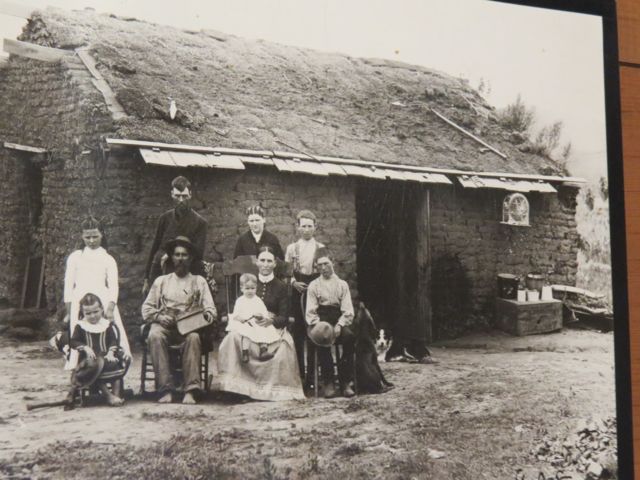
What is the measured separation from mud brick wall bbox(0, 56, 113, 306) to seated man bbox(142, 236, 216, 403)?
0.30m

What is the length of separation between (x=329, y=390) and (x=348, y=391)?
0.07 m

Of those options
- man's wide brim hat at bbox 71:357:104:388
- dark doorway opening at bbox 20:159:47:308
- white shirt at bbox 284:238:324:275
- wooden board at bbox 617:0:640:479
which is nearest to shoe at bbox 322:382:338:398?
white shirt at bbox 284:238:324:275

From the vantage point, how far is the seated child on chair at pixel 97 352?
1793mm

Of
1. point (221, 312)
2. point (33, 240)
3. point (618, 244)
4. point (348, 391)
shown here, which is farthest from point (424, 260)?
point (33, 240)

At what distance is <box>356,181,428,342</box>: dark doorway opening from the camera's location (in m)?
2.21

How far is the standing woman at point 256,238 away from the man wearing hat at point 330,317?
18 cm

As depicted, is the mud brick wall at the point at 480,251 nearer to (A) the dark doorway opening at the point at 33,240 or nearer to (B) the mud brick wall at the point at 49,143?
(B) the mud brick wall at the point at 49,143

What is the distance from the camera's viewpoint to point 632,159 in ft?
7.36

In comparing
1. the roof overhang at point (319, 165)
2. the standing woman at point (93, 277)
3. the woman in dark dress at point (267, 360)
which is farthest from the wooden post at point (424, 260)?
the standing woman at point (93, 277)

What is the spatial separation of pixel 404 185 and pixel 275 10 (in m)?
0.80

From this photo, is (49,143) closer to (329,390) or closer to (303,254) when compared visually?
(303,254)

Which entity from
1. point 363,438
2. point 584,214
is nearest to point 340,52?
point 584,214

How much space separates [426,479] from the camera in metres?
1.97

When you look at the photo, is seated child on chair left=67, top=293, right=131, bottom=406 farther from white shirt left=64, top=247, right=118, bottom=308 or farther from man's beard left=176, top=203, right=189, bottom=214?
man's beard left=176, top=203, right=189, bottom=214
